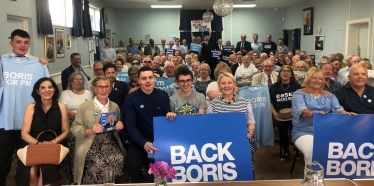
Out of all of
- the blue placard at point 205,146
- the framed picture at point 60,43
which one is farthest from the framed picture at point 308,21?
the blue placard at point 205,146

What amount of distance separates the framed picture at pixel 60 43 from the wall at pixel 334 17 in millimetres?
7123

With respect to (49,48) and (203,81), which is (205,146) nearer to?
(203,81)

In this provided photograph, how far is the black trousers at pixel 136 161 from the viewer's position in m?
3.07

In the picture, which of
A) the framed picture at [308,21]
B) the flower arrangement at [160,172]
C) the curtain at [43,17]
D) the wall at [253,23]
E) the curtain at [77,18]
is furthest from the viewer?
the wall at [253,23]

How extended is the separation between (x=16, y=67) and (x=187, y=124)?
181 cm

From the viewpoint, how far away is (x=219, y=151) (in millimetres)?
2734

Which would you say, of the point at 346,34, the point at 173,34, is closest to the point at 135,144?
the point at 346,34

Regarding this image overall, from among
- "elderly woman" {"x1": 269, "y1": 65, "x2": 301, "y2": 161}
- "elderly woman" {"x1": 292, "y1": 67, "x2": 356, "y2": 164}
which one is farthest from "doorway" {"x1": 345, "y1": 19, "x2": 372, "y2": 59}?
"elderly woman" {"x1": 292, "y1": 67, "x2": 356, "y2": 164}

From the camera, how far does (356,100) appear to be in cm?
341

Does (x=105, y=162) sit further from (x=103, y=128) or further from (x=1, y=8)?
(x=1, y=8)

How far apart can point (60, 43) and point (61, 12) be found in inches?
35.2

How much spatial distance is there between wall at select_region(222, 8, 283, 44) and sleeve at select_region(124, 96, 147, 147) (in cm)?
1200

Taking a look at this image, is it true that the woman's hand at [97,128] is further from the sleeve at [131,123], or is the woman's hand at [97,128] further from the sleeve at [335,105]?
the sleeve at [335,105]

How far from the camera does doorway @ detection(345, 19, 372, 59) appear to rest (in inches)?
327
